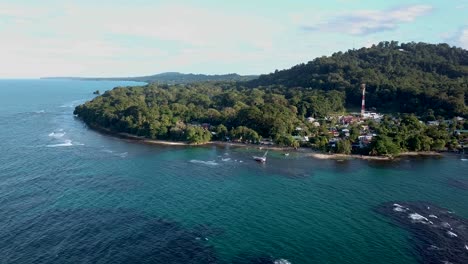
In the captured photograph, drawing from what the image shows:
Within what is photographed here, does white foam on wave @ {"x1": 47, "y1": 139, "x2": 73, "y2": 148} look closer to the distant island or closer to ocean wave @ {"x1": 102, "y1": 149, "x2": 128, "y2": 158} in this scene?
ocean wave @ {"x1": 102, "y1": 149, "x2": 128, "y2": 158}

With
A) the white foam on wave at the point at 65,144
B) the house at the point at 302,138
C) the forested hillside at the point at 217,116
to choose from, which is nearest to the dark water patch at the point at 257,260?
the forested hillside at the point at 217,116

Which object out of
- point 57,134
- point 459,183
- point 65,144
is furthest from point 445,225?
point 57,134

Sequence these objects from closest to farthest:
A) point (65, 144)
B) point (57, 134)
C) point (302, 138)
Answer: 1. point (65, 144)
2. point (302, 138)
3. point (57, 134)

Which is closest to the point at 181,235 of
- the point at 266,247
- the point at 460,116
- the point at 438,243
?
the point at 266,247

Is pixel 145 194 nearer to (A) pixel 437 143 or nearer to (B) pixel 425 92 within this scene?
(A) pixel 437 143

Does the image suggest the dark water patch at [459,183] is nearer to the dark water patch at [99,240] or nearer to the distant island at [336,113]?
the distant island at [336,113]

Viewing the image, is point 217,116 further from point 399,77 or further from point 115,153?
point 399,77
